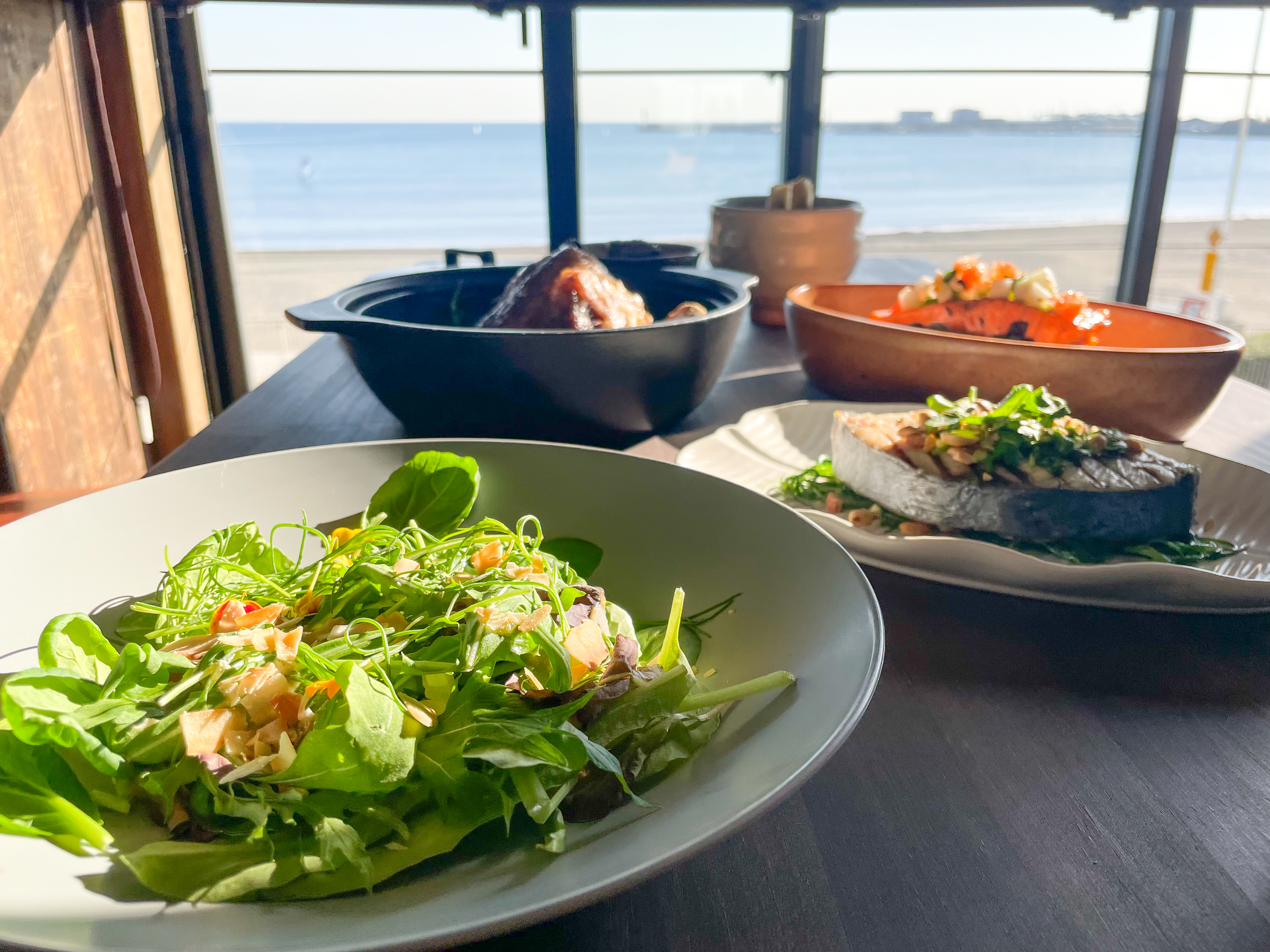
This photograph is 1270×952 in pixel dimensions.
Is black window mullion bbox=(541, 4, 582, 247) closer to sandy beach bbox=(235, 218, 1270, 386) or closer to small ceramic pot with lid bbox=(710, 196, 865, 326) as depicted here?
small ceramic pot with lid bbox=(710, 196, 865, 326)

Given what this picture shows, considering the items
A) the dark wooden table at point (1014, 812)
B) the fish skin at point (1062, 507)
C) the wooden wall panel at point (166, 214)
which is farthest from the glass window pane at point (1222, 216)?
the wooden wall panel at point (166, 214)

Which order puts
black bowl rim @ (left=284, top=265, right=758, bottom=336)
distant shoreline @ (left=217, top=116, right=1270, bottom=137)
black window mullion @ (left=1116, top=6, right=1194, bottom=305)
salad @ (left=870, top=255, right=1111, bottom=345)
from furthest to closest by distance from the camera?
distant shoreline @ (left=217, top=116, right=1270, bottom=137) < black window mullion @ (left=1116, top=6, right=1194, bottom=305) < salad @ (left=870, top=255, right=1111, bottom=345) < black bowl rim @ (left=284, top=265, right=758, bottom=336)

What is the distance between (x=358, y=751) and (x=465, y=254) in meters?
1.10

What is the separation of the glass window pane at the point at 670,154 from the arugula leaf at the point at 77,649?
12.4 m

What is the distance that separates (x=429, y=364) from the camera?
32.9 inches

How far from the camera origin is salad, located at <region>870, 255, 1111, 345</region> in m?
1.15

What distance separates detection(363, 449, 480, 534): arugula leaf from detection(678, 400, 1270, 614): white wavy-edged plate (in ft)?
0.61

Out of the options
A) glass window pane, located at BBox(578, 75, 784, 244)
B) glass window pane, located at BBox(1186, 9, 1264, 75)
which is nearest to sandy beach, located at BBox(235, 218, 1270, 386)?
glass window pane, located at BBox(1186, 9, 1264, 75)

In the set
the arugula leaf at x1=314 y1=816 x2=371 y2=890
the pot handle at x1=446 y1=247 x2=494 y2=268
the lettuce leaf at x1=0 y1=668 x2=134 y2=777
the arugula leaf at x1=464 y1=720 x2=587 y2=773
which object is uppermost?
the pot handle at x1=446 y1=247 x2=494 y2=268

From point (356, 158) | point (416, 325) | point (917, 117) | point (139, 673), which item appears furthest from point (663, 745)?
point (356, 158)

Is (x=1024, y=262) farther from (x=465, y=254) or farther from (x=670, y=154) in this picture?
(x=465, y=254)

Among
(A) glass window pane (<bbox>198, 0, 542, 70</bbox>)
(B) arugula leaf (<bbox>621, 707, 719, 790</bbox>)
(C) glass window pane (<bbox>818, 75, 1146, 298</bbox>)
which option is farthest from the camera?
(A) glass window pane (<bbox>198, 0, 542, 70</bbox>)

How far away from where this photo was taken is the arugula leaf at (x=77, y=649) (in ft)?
1.30

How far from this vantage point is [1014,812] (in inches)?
16.9
